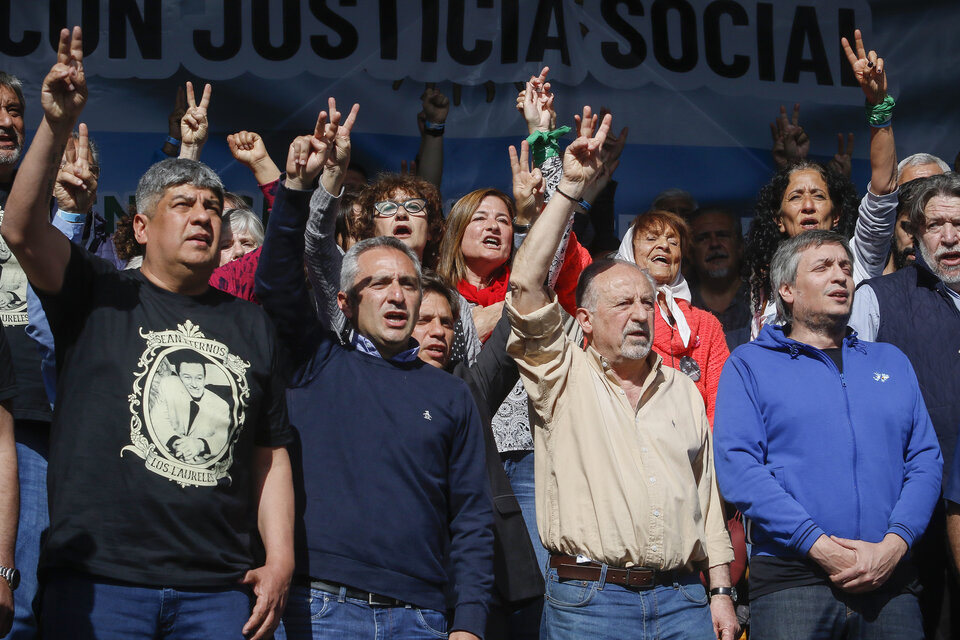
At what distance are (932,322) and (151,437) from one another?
9.88ft

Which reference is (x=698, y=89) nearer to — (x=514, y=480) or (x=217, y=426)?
(x=514, y=480)

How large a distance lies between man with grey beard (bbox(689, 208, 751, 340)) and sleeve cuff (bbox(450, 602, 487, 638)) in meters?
2.82

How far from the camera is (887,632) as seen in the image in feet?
12.3

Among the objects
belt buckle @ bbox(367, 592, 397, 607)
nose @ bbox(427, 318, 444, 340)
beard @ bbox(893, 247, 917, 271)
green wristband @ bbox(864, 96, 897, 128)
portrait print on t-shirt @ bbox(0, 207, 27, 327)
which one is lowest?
belt buckle @ bbox(367, 592, 397, 607)

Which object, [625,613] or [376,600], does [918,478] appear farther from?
[376,600]

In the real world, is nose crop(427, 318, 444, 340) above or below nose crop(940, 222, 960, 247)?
below

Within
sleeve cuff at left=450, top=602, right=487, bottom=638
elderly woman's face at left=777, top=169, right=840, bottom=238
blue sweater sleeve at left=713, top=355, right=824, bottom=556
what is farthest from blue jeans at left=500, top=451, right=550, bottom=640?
elderly woman's face at left=777, top=169, right=840, bottom=238

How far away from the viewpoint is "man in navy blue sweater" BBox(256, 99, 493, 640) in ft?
10.9

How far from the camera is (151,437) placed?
309cm

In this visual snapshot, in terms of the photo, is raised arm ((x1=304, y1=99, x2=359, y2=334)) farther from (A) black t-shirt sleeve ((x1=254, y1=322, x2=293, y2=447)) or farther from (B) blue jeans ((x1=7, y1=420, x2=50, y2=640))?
(B) blue jeans ((x1=7, y1=420, x2=50, y2=640))

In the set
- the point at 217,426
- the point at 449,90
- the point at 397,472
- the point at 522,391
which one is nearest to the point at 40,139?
the point at 217,426

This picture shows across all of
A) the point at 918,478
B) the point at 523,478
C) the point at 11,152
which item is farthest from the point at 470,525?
the point at 11,152

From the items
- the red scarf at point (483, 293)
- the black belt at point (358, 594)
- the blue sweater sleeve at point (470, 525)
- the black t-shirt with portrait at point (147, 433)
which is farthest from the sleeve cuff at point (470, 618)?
the red scarf at point (483, 293)

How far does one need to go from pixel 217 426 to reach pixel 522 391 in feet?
4.93
